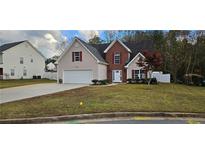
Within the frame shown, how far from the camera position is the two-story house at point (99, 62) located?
6008 millimetres

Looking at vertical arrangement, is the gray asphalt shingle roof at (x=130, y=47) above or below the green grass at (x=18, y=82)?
above

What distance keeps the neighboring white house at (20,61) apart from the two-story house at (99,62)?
1.72 feet

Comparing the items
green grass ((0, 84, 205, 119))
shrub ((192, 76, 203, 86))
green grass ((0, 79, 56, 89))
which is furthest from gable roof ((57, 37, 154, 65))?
shrub ((192, 76, 203, 86))

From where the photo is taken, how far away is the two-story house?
19.7 feet

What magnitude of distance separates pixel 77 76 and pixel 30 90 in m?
1.19

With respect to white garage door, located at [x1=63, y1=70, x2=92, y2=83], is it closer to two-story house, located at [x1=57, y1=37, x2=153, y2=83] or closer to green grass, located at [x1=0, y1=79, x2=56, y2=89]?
two-story house, located at [x1=57, y1=37, x2=153, y2=83]

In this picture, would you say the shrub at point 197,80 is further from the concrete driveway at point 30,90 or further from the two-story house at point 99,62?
the concrete driveway at point 30,90

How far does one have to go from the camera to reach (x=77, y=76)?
6.28 m

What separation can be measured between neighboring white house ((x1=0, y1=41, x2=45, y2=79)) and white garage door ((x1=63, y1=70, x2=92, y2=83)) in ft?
1.96

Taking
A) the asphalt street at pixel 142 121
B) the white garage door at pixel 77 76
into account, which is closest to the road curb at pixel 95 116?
the asphalt street at pixel 142 121

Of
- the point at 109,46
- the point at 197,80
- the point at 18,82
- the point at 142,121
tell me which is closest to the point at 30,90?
the point at 18,82

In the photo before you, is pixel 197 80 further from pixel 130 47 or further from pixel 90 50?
pixel 90 50
